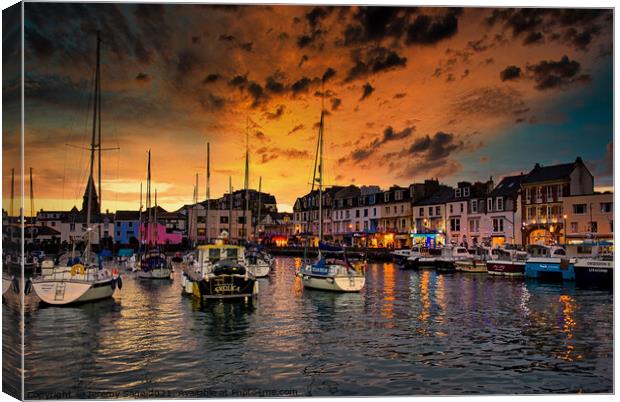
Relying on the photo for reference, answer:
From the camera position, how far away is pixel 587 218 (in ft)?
140

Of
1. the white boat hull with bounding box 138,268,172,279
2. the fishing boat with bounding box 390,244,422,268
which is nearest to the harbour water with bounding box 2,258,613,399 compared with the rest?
the white boat hull with bounding box 138,268,172,279

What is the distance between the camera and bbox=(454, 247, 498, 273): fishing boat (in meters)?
44.8

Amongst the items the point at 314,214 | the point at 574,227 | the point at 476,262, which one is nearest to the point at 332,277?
the point at 476,262

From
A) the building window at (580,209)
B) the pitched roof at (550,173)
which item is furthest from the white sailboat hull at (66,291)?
the pitched roof at (550,173)

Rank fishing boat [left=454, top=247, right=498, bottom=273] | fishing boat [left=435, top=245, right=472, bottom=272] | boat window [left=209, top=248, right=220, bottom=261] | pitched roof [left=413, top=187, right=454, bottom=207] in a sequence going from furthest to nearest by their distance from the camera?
pitched roof [left=413, top=187, right=454, bottom=207] → fishing boat [left=435, top=245, right=472, bottom=272] → fishing boat [left=454, top=247, right=498, bottom=273] → boat window [left=209, top=248, right=220, bottom=261]

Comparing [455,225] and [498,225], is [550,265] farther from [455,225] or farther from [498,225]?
[455,225]

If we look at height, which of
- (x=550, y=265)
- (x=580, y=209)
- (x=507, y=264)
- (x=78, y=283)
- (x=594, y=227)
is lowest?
(x=507, y=264)

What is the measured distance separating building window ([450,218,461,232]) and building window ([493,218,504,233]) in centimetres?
614

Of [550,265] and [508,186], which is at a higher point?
[508,186]

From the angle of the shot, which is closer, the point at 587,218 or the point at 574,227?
the point at 587,218

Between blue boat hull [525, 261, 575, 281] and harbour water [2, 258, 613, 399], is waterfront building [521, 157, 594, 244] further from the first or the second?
harbour water [2, 258, 613, 399]

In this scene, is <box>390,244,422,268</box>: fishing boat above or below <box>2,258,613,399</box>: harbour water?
above

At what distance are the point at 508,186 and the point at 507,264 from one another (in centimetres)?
2018

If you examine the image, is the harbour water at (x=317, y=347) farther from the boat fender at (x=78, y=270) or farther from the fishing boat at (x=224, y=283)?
the boat fender at (x=78, y=270)
